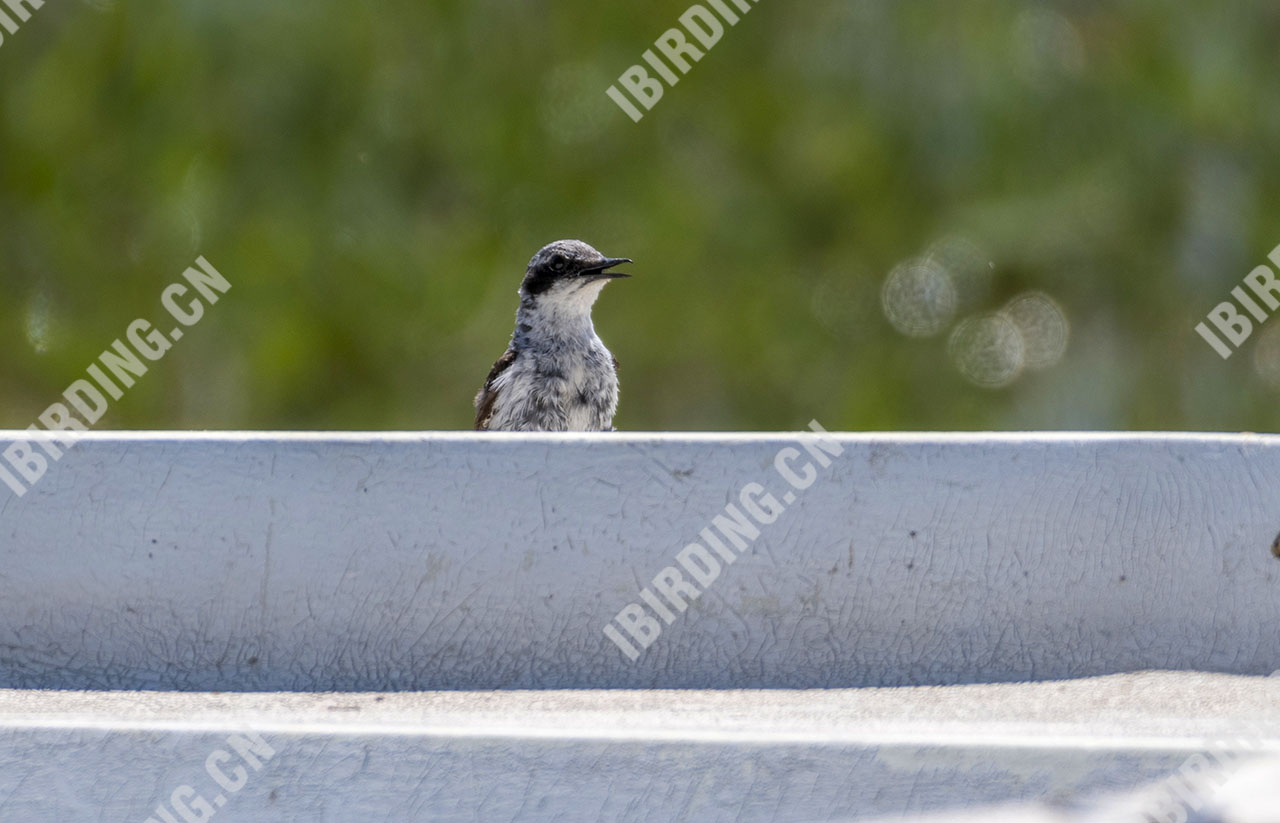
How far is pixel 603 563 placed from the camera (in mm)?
2586

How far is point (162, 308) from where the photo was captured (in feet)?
27.8

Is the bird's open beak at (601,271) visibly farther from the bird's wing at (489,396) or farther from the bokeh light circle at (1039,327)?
the bokeh light circle at (1039,327)

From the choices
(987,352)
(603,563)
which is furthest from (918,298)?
(603,563)

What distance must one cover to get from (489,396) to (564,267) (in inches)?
20.3

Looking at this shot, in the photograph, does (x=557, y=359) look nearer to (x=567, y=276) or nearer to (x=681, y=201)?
(x=567, y=276)

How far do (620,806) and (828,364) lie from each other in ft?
25.1

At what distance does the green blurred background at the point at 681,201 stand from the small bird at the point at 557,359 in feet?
13.4

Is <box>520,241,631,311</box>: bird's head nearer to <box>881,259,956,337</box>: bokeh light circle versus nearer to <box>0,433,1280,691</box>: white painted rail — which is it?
<box>0,433,1280,691</box>: white painted rail

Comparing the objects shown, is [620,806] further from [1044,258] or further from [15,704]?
[1044,258]

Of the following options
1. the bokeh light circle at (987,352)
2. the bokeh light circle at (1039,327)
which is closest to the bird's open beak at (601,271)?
the bokeh light circle at (987,352)

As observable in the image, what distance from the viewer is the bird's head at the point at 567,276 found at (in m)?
4.37

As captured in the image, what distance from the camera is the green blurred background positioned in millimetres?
8812

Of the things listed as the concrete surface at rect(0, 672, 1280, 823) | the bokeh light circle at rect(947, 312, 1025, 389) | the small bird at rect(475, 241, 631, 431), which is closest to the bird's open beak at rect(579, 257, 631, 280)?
the small bird at rect(475, 241, 631, 431)

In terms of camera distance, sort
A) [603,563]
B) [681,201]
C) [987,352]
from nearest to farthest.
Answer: [603,563]
[987,352]
[681,201]
